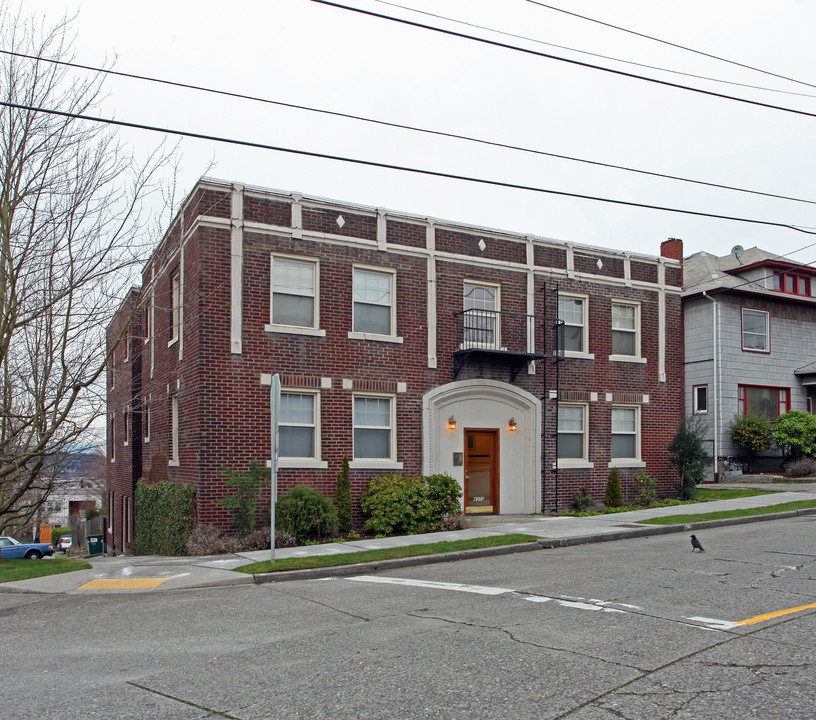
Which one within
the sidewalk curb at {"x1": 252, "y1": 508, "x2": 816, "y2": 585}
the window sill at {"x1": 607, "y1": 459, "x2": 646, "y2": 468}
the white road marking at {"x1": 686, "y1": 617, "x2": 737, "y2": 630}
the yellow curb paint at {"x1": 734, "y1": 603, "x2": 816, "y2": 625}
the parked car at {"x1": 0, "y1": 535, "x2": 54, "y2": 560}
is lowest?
the parked car at {"x1": 0, "y1": 535, "x2": 54, "y2": 560}

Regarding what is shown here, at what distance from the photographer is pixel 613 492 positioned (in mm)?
20578

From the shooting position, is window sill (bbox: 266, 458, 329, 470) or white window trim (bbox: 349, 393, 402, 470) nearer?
window sill (bbox: 266, 458, 329, 470)

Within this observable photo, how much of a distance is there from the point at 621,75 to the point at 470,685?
34.3 feet

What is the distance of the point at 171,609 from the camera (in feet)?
30.5

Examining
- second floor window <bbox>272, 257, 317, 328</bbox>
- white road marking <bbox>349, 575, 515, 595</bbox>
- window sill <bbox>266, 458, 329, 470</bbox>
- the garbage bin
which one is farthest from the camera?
the garbage bin

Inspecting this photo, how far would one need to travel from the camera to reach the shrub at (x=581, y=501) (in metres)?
20.3

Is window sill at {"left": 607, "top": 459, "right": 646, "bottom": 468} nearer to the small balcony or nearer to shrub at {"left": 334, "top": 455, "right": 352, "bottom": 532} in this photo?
the small balcony

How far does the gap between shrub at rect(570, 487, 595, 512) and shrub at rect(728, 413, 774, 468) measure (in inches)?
404

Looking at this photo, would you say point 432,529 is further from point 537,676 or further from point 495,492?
point 537,676

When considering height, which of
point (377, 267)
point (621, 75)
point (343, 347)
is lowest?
point (343, 347)

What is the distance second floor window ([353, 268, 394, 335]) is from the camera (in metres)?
18.0

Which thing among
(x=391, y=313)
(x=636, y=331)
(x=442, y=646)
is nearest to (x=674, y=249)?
(x=636, y=331)

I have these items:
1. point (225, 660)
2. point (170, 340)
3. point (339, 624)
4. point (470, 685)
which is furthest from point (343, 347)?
point (470, 685)

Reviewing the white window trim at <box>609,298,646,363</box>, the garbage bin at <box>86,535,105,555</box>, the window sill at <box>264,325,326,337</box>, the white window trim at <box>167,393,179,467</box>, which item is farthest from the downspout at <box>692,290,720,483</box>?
the garbage bin at <box>86,535,105,555</box>
